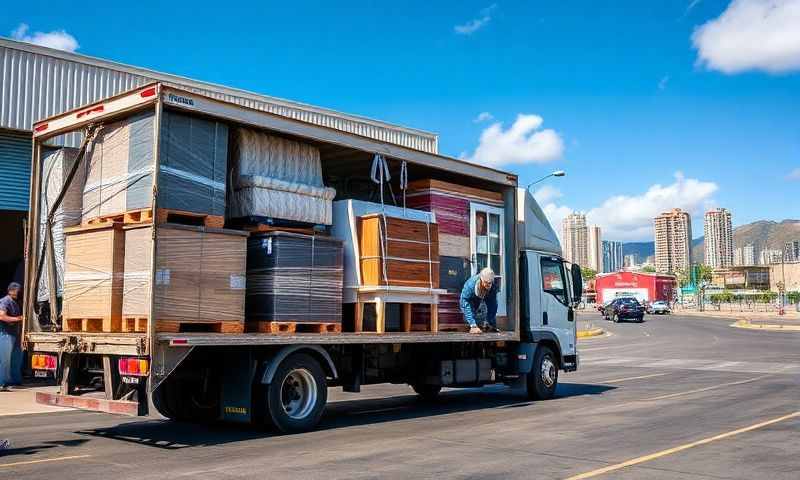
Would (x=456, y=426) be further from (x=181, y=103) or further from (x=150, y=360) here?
(x=181, y=103)

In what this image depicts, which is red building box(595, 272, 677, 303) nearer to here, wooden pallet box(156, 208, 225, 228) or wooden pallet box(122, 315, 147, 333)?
wooden pallet box(156, 208, 225, 228)

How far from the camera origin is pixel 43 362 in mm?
8922

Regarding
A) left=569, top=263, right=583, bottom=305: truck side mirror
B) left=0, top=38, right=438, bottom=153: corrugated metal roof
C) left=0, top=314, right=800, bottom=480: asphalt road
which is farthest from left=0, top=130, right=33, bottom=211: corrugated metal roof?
left=569, top=263, right=583, bottom=305: truck side mirror

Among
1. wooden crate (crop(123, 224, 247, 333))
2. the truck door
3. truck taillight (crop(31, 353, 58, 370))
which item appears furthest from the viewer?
the truck door

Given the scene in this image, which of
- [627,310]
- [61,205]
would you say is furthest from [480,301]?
[627,310]

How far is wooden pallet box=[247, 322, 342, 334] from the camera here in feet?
29.2

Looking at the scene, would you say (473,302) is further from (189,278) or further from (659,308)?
(659,308)

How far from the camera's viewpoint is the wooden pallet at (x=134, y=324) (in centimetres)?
802

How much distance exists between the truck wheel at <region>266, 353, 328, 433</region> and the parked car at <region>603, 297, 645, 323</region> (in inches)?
1889

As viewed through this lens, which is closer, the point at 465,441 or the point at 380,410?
the point at 465,441

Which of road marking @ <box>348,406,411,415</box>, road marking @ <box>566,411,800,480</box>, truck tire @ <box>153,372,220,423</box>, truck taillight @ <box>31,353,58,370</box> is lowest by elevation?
road marking @ <box>348,406,411,415</box>

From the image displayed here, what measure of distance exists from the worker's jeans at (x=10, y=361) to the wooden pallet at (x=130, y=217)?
Answer: 6.39 m

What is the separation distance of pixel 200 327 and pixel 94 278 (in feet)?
4.27

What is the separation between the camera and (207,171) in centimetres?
855
